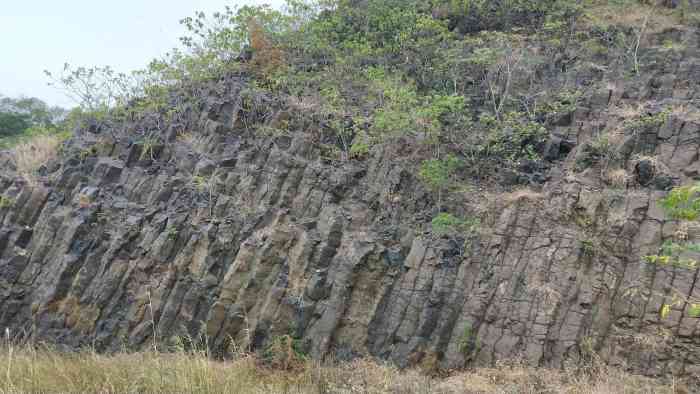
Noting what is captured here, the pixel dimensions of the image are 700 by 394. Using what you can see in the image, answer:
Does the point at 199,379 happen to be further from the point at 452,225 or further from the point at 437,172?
the point at 437,172

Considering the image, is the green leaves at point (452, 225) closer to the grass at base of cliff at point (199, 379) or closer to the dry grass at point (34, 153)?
the grass at base of cliff at point (199, 379)

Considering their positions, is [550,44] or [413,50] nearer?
[550,44]

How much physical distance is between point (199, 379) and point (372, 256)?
6965mm

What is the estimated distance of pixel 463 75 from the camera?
59.5 ft

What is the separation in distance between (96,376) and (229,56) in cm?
1760

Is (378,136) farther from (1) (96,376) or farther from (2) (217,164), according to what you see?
(1) (96,376)

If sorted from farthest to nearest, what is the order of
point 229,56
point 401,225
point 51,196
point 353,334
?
1. point 229,56
2. point 51,196
3. point 401,225
4. point 353,334

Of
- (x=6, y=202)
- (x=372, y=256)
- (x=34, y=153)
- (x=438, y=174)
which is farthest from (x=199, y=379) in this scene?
(x=34, y=153)

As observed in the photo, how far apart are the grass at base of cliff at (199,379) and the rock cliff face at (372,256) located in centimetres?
69

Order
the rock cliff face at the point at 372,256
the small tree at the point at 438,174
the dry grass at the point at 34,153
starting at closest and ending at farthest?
the rock cliff face at the point at 372,256
the small tree at the point at 438,174
the dry grass at the point at 34,153

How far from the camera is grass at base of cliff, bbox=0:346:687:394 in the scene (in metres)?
5.22

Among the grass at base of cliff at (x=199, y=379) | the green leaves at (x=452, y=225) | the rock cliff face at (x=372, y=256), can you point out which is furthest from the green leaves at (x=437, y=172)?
the grass at base of cliff at (x=199, y=379)

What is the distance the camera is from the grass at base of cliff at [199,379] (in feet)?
17.1

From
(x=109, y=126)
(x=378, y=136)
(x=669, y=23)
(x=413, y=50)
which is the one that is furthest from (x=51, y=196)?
(x=669, y=23)
